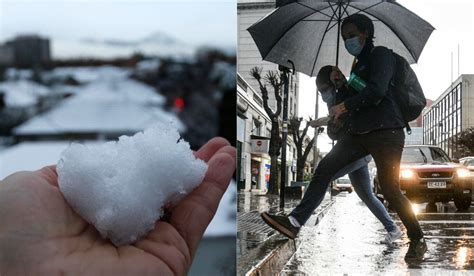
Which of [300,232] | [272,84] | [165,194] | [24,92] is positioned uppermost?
[272,84]

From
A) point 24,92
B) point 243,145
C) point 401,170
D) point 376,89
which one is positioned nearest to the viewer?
point 24,92

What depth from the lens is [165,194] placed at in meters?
1.07

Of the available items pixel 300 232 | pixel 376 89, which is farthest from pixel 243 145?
pixel 300 232

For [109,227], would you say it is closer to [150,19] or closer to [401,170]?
[150,19]

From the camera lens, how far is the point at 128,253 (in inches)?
42.1

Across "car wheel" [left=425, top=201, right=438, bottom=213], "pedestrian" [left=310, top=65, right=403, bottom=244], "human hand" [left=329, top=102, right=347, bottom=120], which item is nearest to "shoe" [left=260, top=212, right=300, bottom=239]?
"pedestrian" [left=310, top=65, right=403, bottom=244]

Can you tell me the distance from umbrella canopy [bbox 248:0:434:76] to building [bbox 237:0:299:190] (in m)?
0.04

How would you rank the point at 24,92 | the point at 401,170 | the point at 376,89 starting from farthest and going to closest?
the point at 401,170, the point at 376,89, the point at 24,92

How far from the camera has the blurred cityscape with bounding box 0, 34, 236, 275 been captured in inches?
38.9

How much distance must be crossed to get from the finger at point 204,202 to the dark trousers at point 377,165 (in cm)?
88

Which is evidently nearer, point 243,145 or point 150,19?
point 150,19

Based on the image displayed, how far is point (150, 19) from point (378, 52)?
3.41 feet

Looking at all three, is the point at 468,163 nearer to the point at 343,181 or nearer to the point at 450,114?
the point at 450,114

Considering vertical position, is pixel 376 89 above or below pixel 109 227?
above
